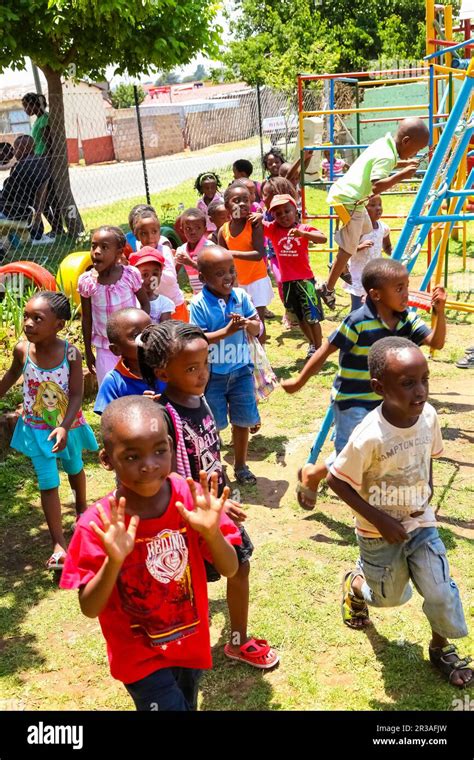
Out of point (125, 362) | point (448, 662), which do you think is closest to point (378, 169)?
point (125, 362)

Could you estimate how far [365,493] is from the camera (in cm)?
296

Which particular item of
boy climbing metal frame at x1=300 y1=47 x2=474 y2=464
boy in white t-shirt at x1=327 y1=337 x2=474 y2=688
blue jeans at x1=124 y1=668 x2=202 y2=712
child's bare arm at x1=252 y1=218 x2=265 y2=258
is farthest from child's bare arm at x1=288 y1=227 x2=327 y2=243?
blue jeans at x1=124 y1=668 x2=202 y2=712

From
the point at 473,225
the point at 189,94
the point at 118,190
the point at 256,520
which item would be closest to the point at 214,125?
the point at 118,190

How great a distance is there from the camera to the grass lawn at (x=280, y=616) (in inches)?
121

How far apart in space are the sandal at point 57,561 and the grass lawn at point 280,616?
8 cm

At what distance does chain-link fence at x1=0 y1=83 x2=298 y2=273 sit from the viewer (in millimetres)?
11438

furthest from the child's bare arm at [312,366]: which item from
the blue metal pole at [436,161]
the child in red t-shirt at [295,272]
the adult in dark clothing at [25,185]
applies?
the adult in dark clothing at [25,185]

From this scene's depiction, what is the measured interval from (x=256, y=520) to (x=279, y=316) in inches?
188

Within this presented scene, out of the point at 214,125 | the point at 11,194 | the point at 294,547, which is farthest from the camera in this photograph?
the point at 214,125

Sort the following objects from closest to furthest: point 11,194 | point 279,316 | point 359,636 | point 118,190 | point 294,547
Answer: point 359,636 → point 294,547 → point 279,316 → point 11,194 → point 118,190

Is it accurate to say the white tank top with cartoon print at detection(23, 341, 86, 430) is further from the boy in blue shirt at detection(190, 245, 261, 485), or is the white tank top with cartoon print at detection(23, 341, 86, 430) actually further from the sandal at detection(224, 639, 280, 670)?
the sandal at detection(224, 639, 280, 670)

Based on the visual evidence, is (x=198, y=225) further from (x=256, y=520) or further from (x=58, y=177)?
(x=58, y=177)

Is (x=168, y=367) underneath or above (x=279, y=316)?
above

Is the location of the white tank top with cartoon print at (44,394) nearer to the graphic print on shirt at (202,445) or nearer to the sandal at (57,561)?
the sandal at (57,561)
